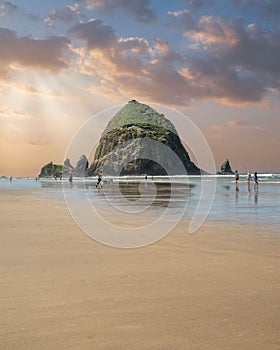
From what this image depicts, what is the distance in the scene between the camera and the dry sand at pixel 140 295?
3.59m

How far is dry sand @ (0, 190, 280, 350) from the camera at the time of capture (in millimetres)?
3588

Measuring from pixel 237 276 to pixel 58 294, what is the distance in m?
2.71

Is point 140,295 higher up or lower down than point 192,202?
lower down

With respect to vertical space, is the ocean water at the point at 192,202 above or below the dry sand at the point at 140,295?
above

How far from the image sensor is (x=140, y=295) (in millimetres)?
4816

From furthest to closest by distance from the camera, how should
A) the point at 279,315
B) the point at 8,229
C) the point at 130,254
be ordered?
the point at 8,229, the point at 130,254, the point at 279,315

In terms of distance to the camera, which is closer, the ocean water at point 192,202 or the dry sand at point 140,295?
the dry sand at point 140,295

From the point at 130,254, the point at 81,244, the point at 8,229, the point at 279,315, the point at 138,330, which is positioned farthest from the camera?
the point at 8,229

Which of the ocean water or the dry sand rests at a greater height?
the ocean water

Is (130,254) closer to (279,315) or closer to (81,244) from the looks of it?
(81,244)

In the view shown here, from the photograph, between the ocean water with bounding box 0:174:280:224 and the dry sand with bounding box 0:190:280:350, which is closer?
the dry sand with bounding box 0:190:280:350

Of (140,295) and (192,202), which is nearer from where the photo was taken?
(140,295)

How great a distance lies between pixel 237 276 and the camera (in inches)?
226

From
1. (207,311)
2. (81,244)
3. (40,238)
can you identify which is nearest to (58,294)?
(207,311)
